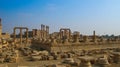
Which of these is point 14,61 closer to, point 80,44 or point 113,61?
point 113,61

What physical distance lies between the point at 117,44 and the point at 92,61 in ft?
54.8

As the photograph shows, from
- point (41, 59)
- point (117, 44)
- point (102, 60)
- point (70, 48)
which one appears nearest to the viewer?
point (102, 60)

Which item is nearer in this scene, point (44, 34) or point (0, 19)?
point (0, 19)

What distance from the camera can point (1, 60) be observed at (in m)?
13.9

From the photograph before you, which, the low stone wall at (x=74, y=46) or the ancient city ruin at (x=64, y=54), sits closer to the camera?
the ancient city ruin at (x=64, y=54)

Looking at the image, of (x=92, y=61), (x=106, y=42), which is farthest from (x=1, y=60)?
(x=106, y=42)

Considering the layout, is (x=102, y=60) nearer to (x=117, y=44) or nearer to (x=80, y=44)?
(x=80, y=44)

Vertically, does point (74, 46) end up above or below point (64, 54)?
above

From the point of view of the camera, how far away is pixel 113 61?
12.6m

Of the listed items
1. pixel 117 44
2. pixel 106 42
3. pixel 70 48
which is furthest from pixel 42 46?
pixel 117 44

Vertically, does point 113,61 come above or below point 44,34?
below

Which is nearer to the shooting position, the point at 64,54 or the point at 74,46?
the point at 64,54

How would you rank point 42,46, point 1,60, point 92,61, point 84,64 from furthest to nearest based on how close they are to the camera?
point 42,46, point 1,60, point 92,61, point 84,64

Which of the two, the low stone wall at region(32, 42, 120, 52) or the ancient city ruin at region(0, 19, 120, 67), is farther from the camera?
the low stone wall at region(32, 42, 120, 52)
